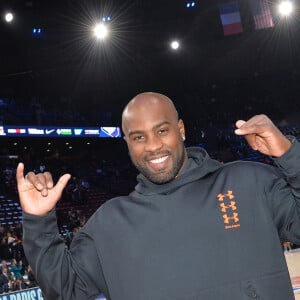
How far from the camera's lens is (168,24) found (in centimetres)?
2391

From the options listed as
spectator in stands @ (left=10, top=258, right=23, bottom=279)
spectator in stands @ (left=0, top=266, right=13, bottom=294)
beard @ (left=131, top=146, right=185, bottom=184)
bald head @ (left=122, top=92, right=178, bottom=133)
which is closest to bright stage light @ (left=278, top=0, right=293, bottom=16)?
spectator in stands @ (left=10, top=258, right=23, bottom=279)

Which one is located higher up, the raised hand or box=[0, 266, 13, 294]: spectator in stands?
→ the raised hand

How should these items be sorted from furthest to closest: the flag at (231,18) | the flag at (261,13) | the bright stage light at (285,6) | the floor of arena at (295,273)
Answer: the flag at (231,18) → the flag at (261,13) → the bright stage light at (285,6) → the floor of arena at (295,273)

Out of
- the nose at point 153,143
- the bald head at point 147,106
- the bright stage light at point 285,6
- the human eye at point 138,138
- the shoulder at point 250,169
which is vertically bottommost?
the shoulder at point 250,169

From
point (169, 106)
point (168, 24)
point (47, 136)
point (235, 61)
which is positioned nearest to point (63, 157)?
point (47, 136)

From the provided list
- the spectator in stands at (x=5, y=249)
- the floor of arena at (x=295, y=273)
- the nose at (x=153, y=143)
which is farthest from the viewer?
the spectator in stands at (x=5, y=249)

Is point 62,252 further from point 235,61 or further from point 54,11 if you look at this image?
point 235,61

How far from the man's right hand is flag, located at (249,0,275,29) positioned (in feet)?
52.3

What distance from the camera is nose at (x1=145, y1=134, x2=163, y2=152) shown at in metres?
2.02

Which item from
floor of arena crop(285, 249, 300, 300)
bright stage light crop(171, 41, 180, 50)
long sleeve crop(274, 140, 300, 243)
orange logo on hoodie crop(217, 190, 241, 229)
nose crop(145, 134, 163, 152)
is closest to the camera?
long sleeve crop(274, 140, 300, 243)

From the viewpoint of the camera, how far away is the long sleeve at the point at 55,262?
1882 millimetres

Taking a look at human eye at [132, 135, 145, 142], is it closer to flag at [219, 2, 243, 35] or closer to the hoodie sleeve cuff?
the hoodie sleeve cuff

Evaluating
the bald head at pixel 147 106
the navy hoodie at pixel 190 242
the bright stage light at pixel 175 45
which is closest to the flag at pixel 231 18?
the bright stage light at pixel 175 45

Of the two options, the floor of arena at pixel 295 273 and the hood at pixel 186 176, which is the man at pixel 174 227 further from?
the floor of arena at pixel 295 273
